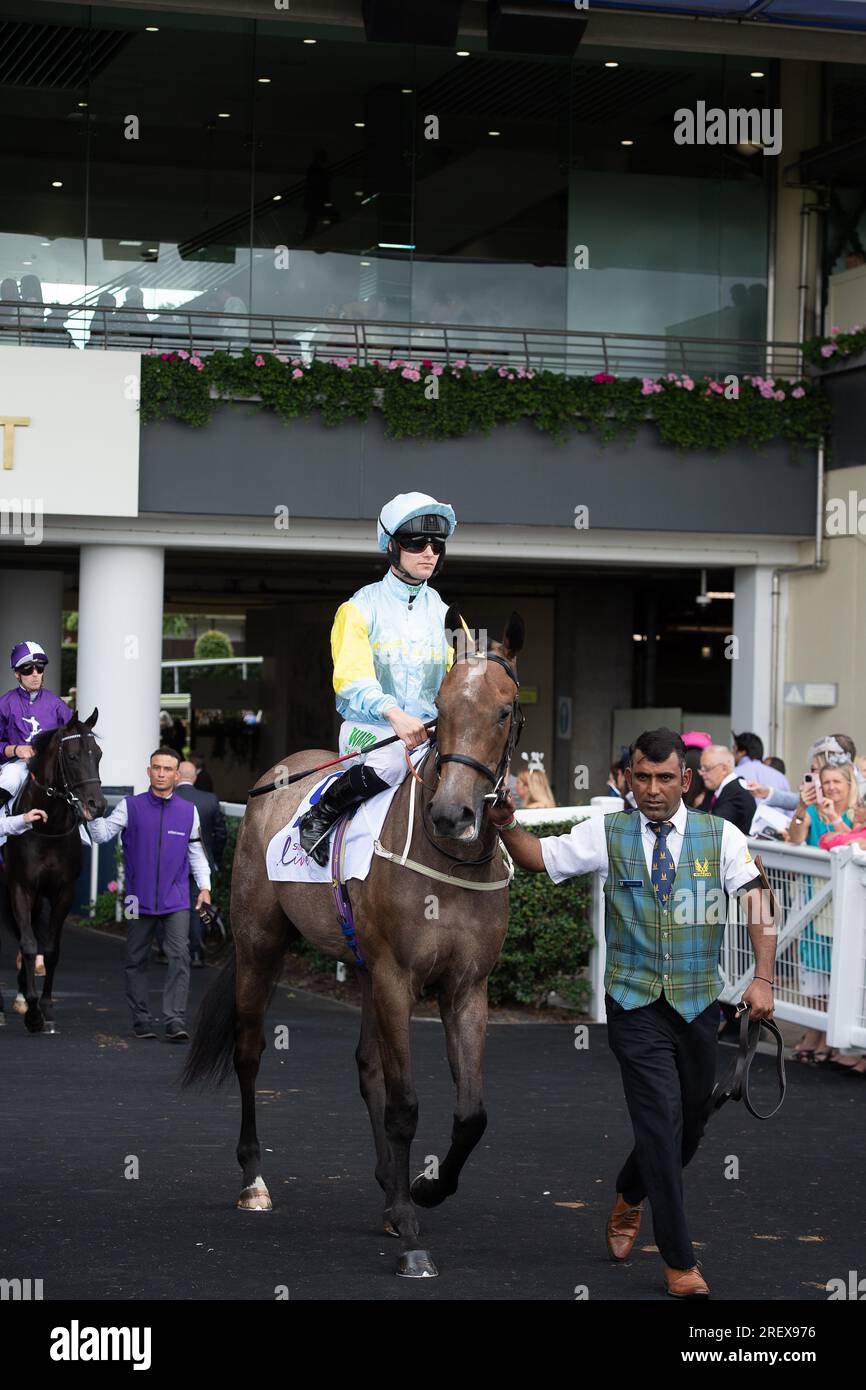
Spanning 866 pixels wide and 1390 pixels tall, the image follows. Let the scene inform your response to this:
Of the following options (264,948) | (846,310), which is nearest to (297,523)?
(846,310)

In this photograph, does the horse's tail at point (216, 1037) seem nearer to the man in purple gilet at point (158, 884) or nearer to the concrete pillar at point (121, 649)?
the man in purple gilet at point (158, 884)

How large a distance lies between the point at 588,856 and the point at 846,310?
14.7m

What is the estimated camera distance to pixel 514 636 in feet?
17.1

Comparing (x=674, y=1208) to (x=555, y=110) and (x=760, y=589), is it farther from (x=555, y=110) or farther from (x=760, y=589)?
(x=555, y=110)

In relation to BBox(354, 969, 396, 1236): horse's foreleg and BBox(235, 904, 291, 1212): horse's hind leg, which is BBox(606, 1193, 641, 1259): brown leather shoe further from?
BBox(235, 904, 291, 1212): horse's hind leg

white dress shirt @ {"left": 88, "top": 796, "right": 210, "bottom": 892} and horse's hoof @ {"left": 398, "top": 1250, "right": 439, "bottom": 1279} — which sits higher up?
white dress shirt @ {"left": 88, "top": 796, "right": 210, "bottom": 892}

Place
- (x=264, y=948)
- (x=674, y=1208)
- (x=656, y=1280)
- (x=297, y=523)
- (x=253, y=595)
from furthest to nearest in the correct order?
(x=253, y=595) < (x=297, y=523) < (x=264, y=948) < (x=656, y=1280) < (x=674, y=1208)

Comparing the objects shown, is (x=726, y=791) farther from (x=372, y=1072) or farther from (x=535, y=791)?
(x=372, y=1072)

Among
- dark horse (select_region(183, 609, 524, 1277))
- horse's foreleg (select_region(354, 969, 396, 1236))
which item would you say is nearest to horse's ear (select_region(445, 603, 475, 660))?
dark horse (select_region(183, 609, 524, 1277))

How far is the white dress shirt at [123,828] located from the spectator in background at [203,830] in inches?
69.9

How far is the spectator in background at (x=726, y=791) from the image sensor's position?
10805mm

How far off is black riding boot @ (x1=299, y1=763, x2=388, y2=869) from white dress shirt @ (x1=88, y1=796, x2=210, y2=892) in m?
4.88

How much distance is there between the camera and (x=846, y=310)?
18.7 meters

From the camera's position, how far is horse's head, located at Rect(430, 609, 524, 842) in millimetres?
4844
